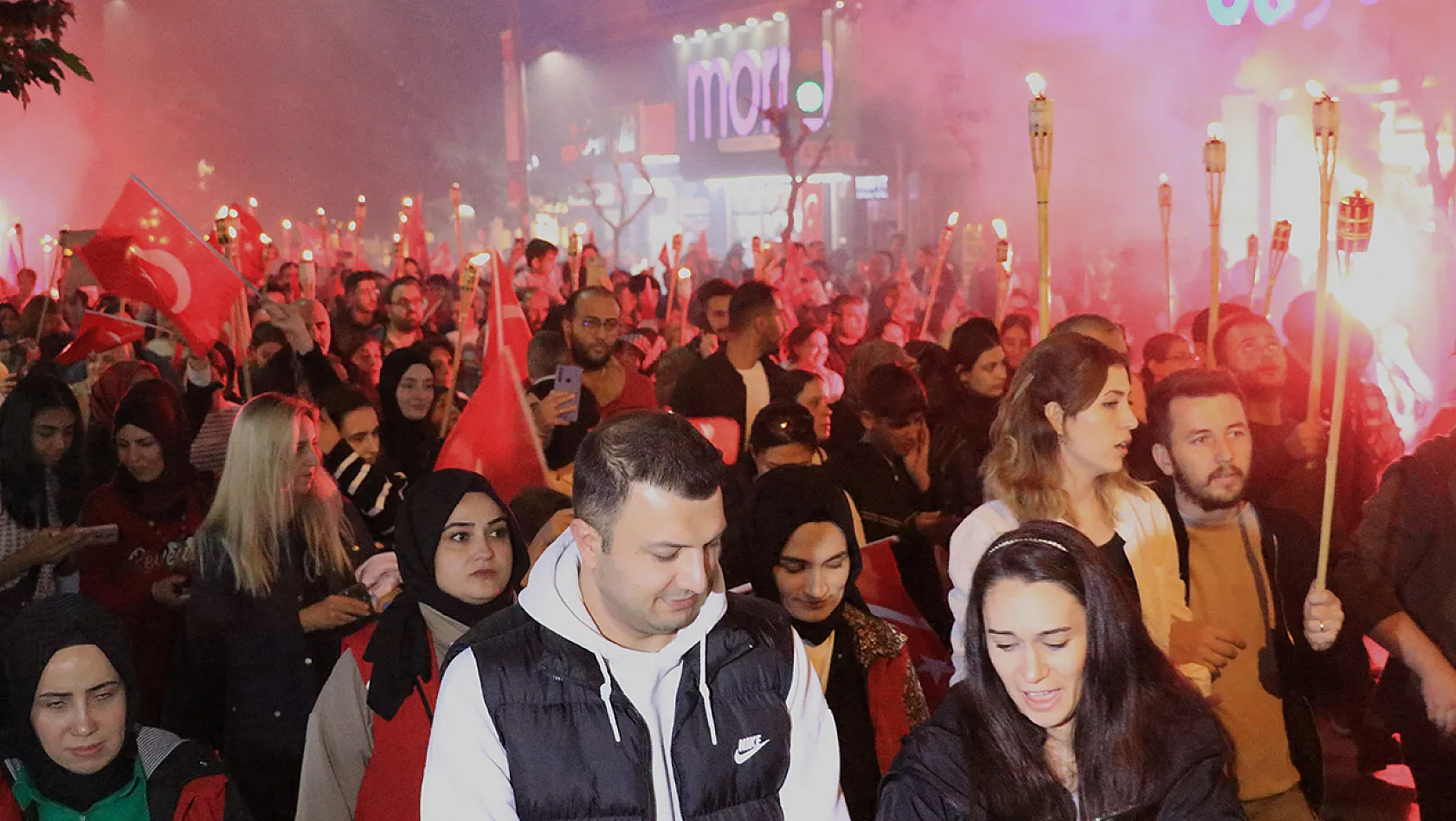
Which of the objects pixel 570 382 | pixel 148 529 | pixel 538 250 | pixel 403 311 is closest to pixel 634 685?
pixel 148 529

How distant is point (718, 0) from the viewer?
3891cm

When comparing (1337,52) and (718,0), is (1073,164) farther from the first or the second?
(718,0)

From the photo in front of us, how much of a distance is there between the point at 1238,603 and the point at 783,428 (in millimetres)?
1926

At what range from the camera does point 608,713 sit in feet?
8.72

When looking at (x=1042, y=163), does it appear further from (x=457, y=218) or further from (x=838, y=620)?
(x=457, y=218)

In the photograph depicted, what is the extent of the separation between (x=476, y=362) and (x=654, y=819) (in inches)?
295

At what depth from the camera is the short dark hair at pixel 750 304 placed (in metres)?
7.61

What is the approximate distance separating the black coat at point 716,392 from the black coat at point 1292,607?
130 inches

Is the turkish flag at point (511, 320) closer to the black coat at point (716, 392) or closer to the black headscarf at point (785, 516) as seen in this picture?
the black coat at point (716, 392)

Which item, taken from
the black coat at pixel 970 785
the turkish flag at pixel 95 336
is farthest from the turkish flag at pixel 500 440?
the turkish flag at pixel 95 336

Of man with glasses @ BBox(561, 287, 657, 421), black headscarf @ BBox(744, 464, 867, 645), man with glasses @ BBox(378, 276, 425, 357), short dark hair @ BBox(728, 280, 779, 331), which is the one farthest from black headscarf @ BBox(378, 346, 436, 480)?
black headscarf @ BBox(744, 464, 867, 645)

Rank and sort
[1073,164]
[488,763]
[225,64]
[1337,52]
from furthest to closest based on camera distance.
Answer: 1. [225,64]
2. [1073,164]
3. [1337,52]
4. [488,763]

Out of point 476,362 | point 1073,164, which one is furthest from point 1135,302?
point 476,362

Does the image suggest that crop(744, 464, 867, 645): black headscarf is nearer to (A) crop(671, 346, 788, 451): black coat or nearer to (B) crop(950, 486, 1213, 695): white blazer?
(B) crop(950, 486, 1213, 695): white blazer
